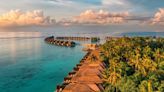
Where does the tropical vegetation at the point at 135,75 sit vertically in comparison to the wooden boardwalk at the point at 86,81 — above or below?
above

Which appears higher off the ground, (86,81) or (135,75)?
(135,75)

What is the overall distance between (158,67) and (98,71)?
35.8ft

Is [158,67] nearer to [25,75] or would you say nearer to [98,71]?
[98,71]

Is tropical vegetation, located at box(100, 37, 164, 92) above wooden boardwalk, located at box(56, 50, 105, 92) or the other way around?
above

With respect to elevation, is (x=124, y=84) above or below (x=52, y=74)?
above

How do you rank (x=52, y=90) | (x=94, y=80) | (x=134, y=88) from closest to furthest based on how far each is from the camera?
(x=134, y=88)
(x=94, y=80)
(x=52, y=90)

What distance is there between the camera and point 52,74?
68.9 m

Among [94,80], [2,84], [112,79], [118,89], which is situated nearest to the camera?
[118,89]

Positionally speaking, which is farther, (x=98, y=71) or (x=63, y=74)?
(x=63, y=74)

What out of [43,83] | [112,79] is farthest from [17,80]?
[112,79]

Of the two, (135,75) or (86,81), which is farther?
(86,81)

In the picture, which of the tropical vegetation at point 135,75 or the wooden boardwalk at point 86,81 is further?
the wooden boardwalk at point 86,81

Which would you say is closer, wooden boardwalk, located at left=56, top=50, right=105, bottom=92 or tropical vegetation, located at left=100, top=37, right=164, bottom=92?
tropical vegetation, located at left=100, top=37, right=164, bottom=92

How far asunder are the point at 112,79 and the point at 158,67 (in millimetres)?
10222
